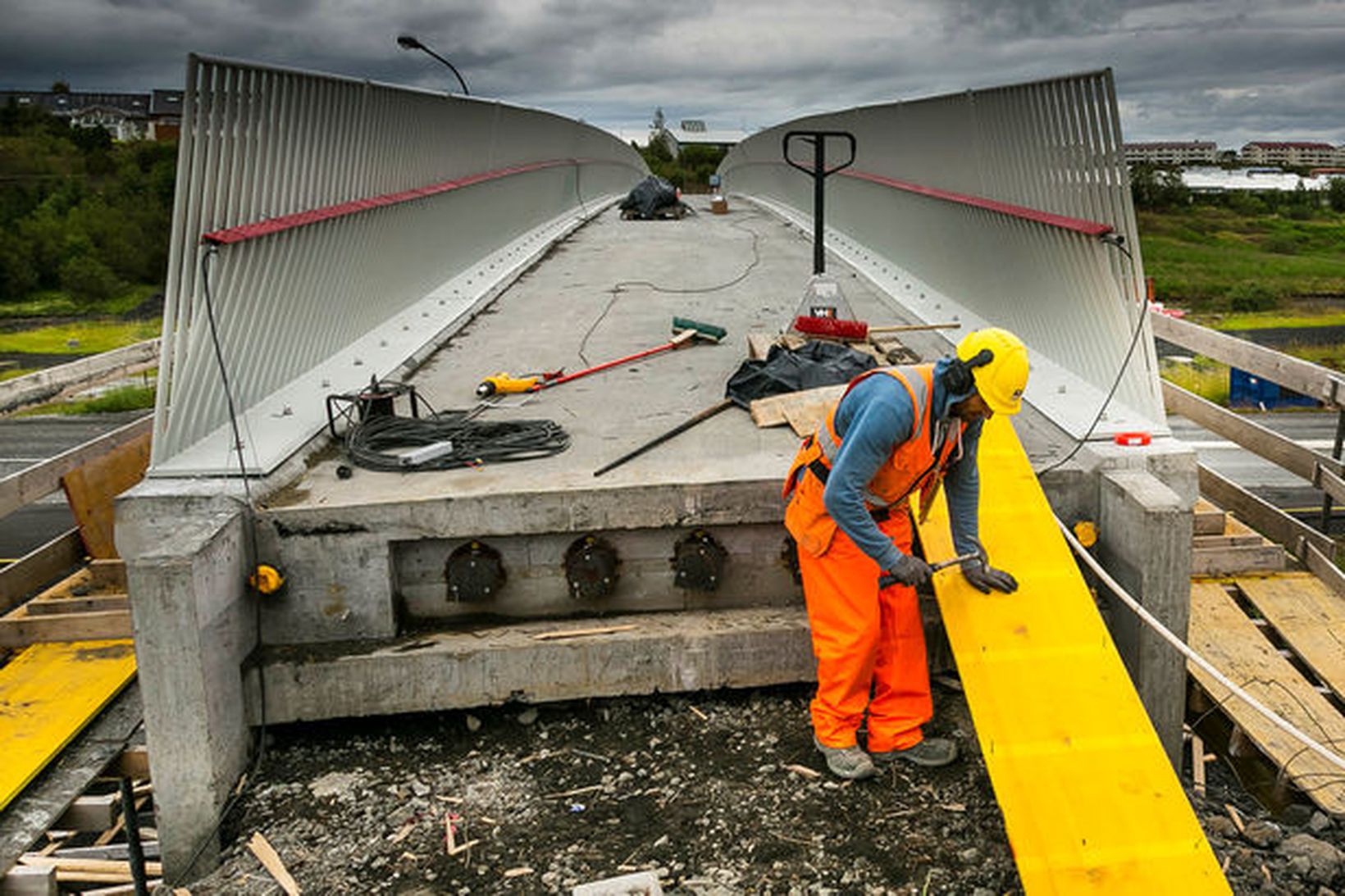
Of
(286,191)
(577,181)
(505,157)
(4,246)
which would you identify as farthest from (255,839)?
(4,246)

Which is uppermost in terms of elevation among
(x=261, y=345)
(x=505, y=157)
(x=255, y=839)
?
(x=505, y=157)

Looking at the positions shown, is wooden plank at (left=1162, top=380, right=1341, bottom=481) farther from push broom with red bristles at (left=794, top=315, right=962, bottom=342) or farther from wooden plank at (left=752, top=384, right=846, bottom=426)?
wooden plank at (left=752, top=384, right=846, bottom=426)

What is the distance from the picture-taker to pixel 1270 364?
853 cm

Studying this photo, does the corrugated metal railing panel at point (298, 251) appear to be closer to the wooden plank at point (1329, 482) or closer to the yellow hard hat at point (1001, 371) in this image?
the yellow hard hat at point (1001, 371)

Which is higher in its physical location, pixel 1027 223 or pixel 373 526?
pixel 1027 223

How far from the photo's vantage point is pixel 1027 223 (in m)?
8.02

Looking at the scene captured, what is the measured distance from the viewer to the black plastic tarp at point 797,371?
276 inches

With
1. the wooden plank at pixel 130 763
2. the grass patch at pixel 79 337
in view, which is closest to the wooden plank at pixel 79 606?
the wooden plank at pixel 130 763

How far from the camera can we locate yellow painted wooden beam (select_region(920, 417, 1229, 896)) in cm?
391

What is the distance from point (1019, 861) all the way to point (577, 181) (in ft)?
71.7

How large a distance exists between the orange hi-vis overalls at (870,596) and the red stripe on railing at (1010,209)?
2542 mm

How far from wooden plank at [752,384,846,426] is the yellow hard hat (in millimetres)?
2184

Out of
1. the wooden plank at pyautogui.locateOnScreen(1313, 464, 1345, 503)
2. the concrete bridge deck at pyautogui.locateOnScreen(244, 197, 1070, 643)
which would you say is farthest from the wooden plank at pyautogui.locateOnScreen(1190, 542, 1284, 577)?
the concrete bridge deck at pyautogui.locateOnScreen(244, 197, 1070, 643)

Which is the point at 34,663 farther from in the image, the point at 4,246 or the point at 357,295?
the point at 4,246
